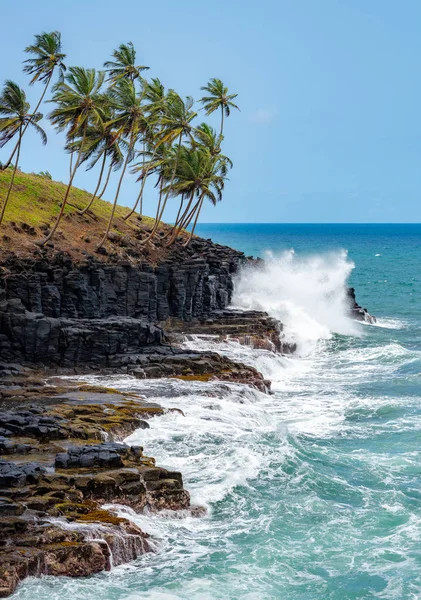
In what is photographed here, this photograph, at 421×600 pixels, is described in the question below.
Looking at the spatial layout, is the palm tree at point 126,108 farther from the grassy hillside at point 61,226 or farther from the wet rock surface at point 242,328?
the wet rock surface at point 242,328

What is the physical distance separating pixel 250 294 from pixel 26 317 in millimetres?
31280

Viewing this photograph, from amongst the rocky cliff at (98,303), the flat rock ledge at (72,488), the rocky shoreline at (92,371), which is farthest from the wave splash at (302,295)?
the flat rock ledge at (72,488)

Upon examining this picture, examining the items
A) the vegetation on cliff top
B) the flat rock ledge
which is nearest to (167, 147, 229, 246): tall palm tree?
the vegetation on cliff top

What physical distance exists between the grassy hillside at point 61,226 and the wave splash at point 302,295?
931 centimetres

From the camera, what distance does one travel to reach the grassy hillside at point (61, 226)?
168 feet

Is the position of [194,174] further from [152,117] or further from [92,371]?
[92,371]

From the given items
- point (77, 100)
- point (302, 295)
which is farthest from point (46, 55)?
point (302, 295)

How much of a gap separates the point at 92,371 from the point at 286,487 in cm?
1455

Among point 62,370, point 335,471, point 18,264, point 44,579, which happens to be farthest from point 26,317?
point 44,579

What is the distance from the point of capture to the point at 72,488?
2256cm

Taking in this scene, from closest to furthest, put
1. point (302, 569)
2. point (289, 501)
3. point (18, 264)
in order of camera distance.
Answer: point (302, 569) → point (289, 501) → point (18, 264)

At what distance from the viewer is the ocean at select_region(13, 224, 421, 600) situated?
2006cm

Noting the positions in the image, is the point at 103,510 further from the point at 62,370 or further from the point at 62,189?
the point at 62,189

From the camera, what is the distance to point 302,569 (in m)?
21.0
